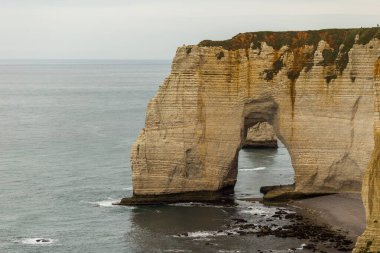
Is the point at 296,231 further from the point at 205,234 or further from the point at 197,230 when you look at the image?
the point at 197,230

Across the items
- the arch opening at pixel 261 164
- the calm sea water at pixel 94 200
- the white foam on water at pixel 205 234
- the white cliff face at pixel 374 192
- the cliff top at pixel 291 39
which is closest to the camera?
the white cliff face at pixel 374 192

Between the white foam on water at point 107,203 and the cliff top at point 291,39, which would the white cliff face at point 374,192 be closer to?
the cliff top at point 291,39

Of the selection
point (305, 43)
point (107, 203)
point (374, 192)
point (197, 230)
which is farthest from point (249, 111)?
point (374, 192)

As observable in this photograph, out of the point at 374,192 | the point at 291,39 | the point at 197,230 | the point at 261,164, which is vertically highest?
the point at 291,39

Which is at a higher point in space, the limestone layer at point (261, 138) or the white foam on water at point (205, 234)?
the limestone layer at point (261, 138)

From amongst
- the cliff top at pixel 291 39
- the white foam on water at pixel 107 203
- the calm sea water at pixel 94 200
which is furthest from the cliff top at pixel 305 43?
the white foam on water at pixel 107 203

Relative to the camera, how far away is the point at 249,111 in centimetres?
6272

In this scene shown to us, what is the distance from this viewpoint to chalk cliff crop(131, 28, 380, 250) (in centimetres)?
6019

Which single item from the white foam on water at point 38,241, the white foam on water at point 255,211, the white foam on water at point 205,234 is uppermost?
the white foam on water at point 255,211

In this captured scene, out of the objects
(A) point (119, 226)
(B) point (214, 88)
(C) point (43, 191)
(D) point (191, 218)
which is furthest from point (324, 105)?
(C) point (43, 191)

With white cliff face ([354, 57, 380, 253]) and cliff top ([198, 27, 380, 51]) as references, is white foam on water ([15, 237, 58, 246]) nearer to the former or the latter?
cliff top ([198, 27, 380, 51])

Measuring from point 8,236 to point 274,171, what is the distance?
2923 cm

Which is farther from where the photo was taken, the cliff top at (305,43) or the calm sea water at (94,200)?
the cliff top at (305,43)

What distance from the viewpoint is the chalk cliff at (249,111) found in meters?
60.2
